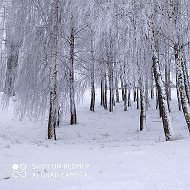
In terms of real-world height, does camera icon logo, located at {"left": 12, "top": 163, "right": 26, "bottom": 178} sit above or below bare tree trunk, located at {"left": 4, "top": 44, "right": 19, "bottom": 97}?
below

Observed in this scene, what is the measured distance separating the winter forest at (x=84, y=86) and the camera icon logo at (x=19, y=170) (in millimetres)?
46

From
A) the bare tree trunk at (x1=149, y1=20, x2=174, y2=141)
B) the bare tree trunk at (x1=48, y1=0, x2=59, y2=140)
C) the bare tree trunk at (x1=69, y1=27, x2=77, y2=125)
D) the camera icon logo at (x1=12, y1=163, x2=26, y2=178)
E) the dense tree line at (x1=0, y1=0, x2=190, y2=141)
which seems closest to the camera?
the camera icon logo at (x1=12, y1=163, x2=26, y2=178)

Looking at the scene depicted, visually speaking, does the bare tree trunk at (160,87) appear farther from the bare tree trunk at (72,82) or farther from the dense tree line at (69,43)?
the bare tree trunk at (72,82)

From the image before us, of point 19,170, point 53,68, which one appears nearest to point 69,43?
point 53,68

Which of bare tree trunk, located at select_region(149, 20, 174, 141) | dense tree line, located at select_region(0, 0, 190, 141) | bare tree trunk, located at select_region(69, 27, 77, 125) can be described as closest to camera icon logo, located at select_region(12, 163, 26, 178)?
dense tree line, located at select_region(0, 0, 190, 141)

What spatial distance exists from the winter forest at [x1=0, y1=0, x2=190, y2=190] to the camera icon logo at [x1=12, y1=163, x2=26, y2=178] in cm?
5

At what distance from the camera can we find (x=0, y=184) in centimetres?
598

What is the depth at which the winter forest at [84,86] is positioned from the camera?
682cm

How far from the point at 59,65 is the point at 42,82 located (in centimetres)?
218

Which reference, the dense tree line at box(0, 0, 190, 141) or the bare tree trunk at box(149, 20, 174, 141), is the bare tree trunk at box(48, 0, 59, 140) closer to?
the dense tree line at box(0, 0, 190, 141)

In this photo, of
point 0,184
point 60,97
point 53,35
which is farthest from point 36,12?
point 0,184

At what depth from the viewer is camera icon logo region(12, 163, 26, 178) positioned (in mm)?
6551

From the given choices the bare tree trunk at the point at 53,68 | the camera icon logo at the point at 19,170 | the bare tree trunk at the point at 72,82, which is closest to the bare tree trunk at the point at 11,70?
the bare tree trunk at the point at 53,68

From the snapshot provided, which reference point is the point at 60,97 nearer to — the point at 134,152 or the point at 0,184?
the point at 134,152
